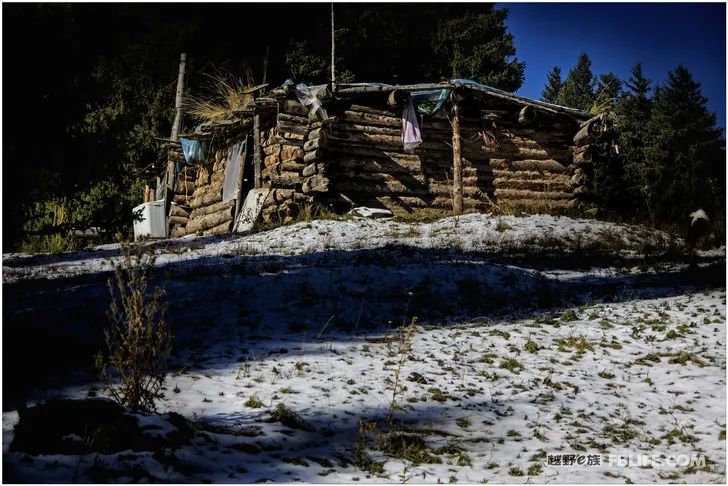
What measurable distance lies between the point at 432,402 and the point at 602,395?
1706 millimetres

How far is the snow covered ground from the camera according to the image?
4477mm

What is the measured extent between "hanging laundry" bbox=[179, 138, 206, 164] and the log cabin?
651mm

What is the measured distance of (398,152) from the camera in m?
18.8

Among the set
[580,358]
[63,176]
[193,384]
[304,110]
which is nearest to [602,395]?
[580,358]

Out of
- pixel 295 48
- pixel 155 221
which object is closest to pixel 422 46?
pixel 295 48

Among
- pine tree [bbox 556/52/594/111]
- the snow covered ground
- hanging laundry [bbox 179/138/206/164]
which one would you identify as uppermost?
pine tree [bbox 556/52/594/111]

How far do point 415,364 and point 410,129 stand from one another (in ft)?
41.4

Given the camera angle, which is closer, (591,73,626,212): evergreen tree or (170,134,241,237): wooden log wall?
(170,134,241,237): wooden log wall

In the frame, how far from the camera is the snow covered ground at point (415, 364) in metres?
4.48

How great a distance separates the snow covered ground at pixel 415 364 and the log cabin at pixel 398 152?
5.78 m

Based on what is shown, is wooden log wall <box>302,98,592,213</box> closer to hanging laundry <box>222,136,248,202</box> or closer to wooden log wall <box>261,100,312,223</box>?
wooden log wall <box>261,100,312,223</box>

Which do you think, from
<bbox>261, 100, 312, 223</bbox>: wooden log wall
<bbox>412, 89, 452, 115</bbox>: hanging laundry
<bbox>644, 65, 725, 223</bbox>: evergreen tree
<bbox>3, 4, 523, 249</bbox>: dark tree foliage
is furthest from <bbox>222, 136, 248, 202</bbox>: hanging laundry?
<bbox>644, 65, 725, 223</bbox>: evergreen tree

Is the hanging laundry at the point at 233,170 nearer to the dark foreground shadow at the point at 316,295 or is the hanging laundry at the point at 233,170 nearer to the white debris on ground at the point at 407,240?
the white debris on ground at the point at 407,240

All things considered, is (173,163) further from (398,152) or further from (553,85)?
(553,85)
